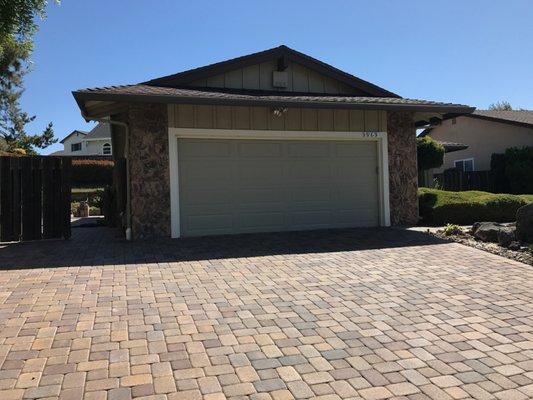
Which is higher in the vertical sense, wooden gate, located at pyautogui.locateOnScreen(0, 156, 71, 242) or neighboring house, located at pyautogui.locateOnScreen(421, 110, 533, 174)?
neighboring house, located at pyautogui.locateOnScreen(421, 110, 533, 174)

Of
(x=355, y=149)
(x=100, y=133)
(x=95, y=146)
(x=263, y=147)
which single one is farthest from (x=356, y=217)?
(x=95, y=146)

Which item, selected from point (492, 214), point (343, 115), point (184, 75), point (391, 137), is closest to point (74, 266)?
point (184, 75)

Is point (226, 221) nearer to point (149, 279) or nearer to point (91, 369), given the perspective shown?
point (149, 279)

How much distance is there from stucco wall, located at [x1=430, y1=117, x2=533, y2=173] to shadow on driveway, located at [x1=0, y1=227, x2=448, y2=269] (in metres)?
15.3

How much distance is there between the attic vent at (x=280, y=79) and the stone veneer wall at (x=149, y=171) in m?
3.20

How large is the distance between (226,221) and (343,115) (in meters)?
3.77

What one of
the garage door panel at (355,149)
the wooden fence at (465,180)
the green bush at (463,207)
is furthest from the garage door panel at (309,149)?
the wooden fence at (465,180)

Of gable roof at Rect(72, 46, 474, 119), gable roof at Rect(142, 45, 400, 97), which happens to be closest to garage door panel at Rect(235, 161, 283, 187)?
gable roof at Rect(72, 46, 474, 119)

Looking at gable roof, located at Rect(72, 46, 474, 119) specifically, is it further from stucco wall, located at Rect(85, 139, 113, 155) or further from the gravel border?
stucco wall, located at Rect(85, 139, 113, 155)

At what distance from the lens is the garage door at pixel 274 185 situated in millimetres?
10633

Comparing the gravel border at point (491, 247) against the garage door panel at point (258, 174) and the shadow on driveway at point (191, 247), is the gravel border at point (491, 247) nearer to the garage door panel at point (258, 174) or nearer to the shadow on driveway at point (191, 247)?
the shadow on driveway at point (191, 247)

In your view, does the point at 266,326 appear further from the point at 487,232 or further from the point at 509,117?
the point at 509,117

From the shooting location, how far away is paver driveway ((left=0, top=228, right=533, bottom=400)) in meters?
3.50

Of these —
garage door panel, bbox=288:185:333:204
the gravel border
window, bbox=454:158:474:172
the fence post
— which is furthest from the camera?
window, bbox=454:158:474:172
